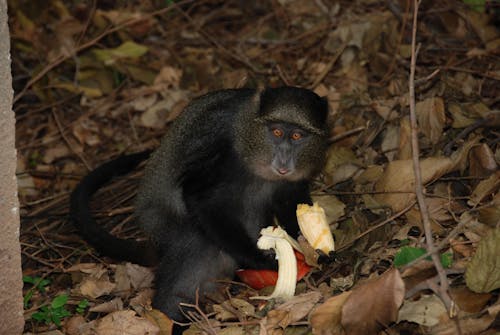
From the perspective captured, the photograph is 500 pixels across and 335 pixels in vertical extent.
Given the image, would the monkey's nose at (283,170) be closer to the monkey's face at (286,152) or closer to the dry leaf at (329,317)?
the monkey's face at (286,152)

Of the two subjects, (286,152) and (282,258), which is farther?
(286,152)

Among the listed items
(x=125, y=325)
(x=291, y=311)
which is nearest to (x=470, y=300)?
(x=291, y=311)

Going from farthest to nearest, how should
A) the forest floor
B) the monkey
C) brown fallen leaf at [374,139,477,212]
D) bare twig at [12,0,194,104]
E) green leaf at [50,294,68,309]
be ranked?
1. bare twig at [12,0,194,104]
2. brown fallen leaf at [374,139,477,212]
3. the monkey
4. green leaf at [50,294,68,309]
5. the forest floor

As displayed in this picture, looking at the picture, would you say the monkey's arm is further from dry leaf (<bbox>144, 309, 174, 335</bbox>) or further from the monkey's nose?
dry leaf (<bbox>144, 309, 174, 335</bbox>)

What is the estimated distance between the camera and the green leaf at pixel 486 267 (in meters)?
3.19

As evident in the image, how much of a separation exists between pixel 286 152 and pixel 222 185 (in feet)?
1.43

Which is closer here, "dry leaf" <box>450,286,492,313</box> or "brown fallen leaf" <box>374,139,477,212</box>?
"dry leaf" <box>450,286,492,313</box>

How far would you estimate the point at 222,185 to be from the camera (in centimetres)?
440

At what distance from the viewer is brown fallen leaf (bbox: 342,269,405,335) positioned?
3.10 metres

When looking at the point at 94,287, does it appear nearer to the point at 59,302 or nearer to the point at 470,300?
the point at 59,302

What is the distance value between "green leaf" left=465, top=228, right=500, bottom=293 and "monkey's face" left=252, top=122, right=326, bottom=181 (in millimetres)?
1328

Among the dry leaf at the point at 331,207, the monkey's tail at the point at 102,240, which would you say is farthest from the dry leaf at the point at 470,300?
the monkey's tail at the point at 102,240

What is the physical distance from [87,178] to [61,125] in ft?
5.30

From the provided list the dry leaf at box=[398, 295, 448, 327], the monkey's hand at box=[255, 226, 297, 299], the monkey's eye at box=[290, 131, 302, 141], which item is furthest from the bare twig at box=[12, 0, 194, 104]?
the dry leaf at box=[398, 295, 448, 327]
